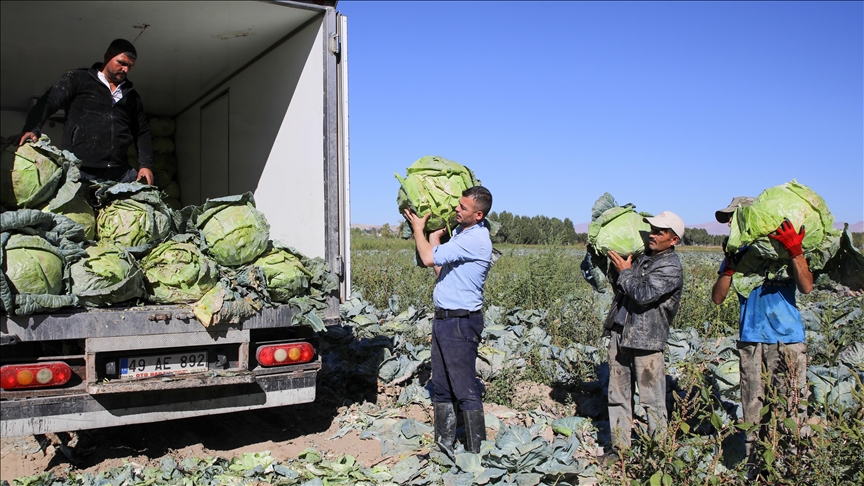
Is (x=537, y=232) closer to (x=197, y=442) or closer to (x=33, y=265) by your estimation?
(x=197, y=442)

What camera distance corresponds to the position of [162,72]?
716 cm

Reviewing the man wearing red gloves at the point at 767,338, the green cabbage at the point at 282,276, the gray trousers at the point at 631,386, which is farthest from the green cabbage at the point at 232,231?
the man wearing red gloves at the point at 767,338

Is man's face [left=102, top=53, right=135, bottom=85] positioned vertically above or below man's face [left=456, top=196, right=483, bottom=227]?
above

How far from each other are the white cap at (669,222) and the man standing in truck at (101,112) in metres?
3.89

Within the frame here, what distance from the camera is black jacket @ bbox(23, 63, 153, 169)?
5090 millimetres

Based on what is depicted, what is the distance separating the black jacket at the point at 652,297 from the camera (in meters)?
4.06

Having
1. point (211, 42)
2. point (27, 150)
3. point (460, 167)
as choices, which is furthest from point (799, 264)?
point (211, 42)

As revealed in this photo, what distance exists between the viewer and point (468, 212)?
425cm

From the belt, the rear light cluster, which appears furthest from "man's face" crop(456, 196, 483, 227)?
the rear light cluster

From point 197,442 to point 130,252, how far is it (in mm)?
1514

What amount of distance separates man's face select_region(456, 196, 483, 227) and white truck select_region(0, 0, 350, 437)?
91 cm

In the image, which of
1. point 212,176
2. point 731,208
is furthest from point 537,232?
point 731,208

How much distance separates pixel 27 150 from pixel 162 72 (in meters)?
3.23

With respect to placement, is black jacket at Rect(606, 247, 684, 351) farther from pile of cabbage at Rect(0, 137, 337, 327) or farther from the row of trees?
pile of cabbage at Rect(0, 137, 337, 327)
